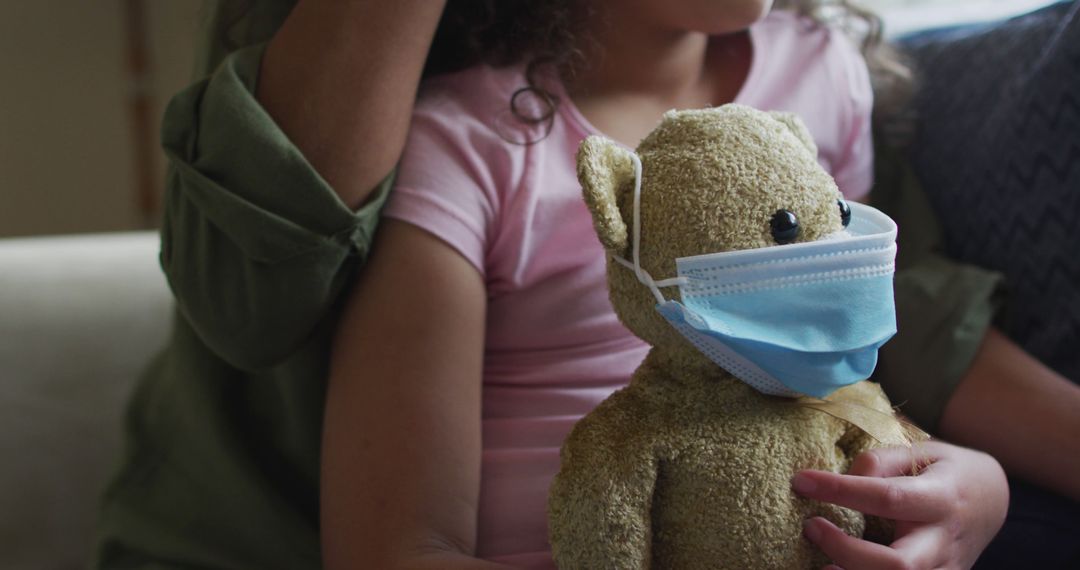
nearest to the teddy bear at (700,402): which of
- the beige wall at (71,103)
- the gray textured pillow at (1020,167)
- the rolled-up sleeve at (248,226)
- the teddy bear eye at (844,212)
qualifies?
the teddy bear eye at (844,212)

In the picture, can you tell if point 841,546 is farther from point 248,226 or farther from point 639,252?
point 248,226

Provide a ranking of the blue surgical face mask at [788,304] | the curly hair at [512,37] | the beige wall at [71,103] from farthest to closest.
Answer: the beige wall at [71,103] → the curly hair at [512,37] → the blue surgical face mask at [788,304]

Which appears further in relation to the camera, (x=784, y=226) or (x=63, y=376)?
(x=63, y=376)

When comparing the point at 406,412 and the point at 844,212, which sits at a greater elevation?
the point at 844,212

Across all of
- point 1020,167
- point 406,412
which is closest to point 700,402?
point 406,412

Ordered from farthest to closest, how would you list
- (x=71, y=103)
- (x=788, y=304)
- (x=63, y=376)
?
(x=71, y=103) → (x=63, y=376) → (x=788, y=304)

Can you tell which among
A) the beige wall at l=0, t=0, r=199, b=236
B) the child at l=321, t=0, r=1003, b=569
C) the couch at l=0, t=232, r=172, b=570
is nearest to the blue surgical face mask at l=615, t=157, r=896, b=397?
the child at l=321, t=0, r=1003, b=569

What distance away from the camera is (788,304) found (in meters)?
0.42

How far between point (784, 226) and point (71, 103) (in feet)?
6.62

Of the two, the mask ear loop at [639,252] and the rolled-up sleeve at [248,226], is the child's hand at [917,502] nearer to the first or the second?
the mask ear loop at [639,252]

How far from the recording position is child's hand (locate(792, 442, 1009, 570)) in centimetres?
44

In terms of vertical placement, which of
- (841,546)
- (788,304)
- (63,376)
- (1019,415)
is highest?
(788,304)

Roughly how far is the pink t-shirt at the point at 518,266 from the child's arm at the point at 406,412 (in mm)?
25

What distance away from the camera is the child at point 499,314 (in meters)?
0.59
